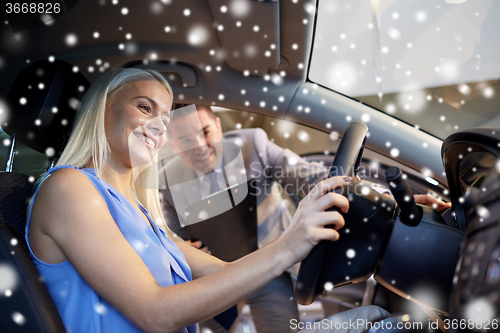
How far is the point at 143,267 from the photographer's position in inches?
24.0

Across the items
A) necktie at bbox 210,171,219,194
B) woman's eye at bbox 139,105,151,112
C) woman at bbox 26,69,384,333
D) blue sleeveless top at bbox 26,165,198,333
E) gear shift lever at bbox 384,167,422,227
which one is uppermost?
gear shift lever at bbox 384,167,422,227

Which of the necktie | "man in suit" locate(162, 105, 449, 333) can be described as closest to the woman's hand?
"man in suit" locate(162, 105, 449, 333)

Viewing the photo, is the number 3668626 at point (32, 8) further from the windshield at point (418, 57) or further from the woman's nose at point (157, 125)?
the windshield at point (418, 57)

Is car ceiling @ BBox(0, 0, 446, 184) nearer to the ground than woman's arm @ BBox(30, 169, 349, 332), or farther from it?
farther from it

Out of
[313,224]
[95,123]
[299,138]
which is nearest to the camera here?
[313,224]

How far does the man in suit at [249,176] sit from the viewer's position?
1.76 m

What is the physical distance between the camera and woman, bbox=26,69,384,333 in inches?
22.6

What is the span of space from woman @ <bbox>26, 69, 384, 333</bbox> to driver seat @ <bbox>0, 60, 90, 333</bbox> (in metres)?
0.05

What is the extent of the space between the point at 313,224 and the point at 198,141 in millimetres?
1241

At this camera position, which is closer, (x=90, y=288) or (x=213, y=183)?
(x=90, y=288)

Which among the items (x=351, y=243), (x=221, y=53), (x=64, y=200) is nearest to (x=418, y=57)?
(x=221, y=53)

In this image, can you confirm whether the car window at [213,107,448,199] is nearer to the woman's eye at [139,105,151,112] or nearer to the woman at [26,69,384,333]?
the woman's eye at [139,105,151,112]

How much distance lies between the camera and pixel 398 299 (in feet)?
3.64

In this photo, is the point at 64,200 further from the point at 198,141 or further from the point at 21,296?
the point at 198,141
